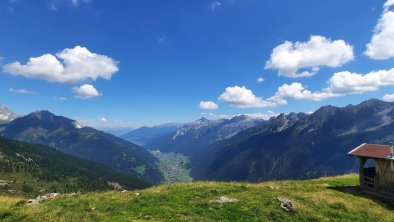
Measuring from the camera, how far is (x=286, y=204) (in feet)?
98.8

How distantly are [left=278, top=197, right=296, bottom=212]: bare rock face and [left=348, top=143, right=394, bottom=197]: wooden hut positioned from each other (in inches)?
751

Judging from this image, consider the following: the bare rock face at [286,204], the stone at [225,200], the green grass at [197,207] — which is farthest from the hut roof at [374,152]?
the stone at [225,200]

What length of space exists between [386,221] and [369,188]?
16.9 metres

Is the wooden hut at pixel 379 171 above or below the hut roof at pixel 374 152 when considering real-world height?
below

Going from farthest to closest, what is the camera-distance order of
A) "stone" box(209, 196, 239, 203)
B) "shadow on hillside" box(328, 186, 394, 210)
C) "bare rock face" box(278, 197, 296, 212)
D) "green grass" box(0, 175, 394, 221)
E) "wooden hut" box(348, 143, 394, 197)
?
"wooden hut" box(348, 143, 394, 197) → "shadow on hillside" box(328, 186, 394, 210) → "stone" box(209, 196, 239, 203) → "bare rock face" box(278, 197, 296, 212) → "green grass" box(0, 175, 394, 221)

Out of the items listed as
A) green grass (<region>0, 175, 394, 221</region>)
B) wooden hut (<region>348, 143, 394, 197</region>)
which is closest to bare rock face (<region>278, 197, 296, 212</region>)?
green grass (<region>0, 175, 394, 221</region>)

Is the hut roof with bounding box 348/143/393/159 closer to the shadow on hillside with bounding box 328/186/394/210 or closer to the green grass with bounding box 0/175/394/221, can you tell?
the shadow on hillside with bounding box 328/186/394/210

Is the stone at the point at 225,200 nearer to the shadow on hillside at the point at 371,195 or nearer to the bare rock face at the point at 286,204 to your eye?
the bare rock face at the point at 286,204

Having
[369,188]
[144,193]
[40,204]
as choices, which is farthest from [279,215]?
[369,188]

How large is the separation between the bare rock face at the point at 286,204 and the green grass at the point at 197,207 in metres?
0.41

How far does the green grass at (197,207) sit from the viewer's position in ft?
88.0

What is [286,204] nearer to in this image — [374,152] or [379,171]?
[379,171]

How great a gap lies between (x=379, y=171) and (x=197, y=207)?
1100 inches

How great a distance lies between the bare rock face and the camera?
1153 inches
